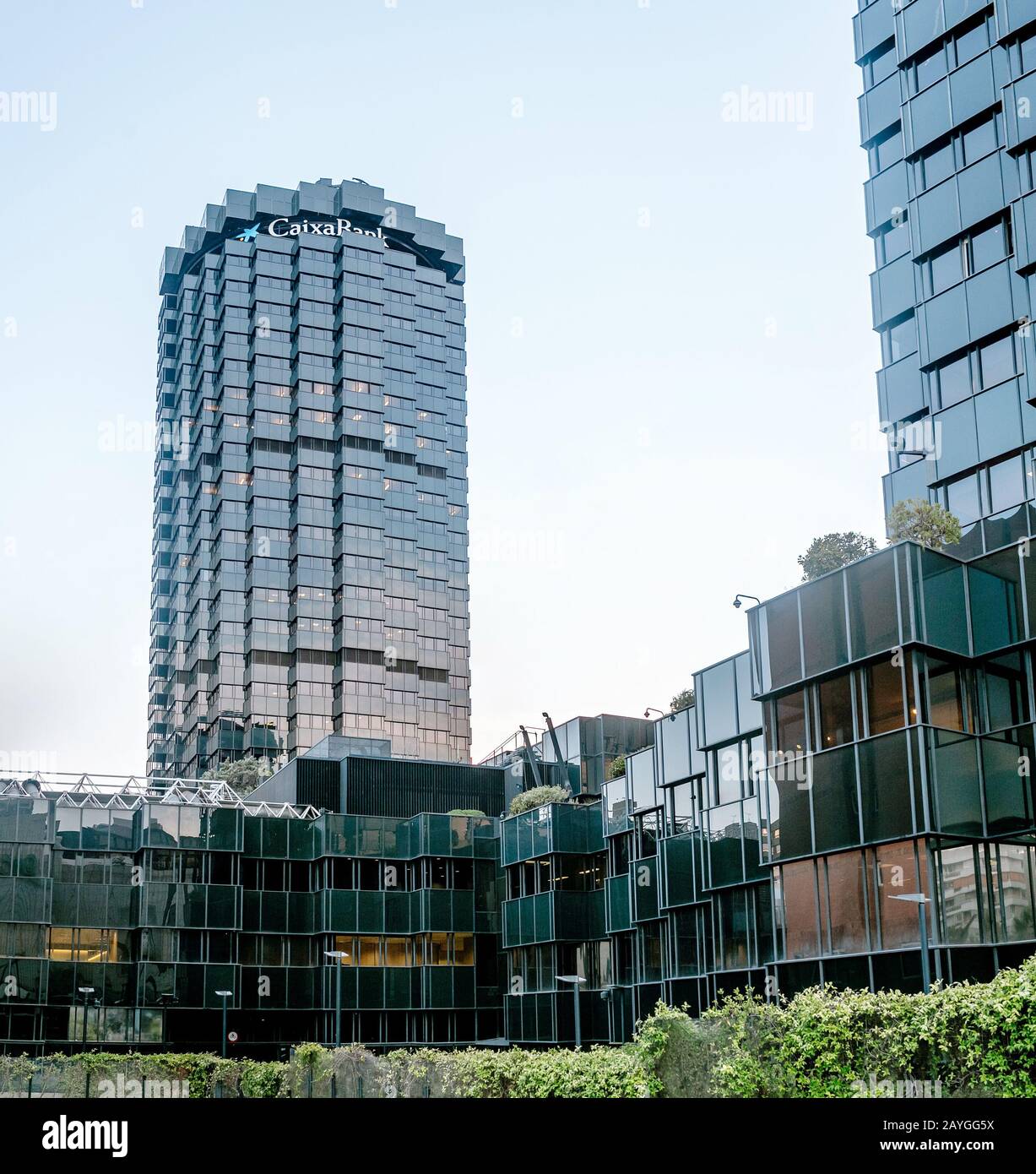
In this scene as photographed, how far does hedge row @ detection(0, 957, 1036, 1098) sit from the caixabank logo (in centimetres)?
14928

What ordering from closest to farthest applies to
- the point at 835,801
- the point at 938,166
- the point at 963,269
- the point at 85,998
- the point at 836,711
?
the point at 835,801, the point at 836,711, the point at 963,269, the point at 938,166, the point at 85,998

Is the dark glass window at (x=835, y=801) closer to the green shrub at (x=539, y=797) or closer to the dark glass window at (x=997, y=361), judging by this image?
the dark glass window at (x=997, y=361)

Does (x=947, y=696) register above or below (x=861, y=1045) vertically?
above

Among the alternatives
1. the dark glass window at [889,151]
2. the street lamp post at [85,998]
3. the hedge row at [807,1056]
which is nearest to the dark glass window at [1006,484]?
the dark glass window at [889,151]

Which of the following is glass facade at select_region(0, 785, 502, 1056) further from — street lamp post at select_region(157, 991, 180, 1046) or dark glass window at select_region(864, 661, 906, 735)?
dark glass window at select_region(864, 661, 906, 735)

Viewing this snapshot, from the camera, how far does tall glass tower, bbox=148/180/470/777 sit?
6206 inches

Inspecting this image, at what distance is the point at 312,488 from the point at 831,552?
126400 millimetres

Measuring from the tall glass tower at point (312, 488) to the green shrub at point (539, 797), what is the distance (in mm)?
83905

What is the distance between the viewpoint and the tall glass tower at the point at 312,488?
157625mm

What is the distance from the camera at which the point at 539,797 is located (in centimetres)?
6781

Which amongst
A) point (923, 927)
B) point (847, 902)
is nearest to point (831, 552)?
point (847, 902)

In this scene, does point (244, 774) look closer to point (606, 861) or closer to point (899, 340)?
point (606, 861)
